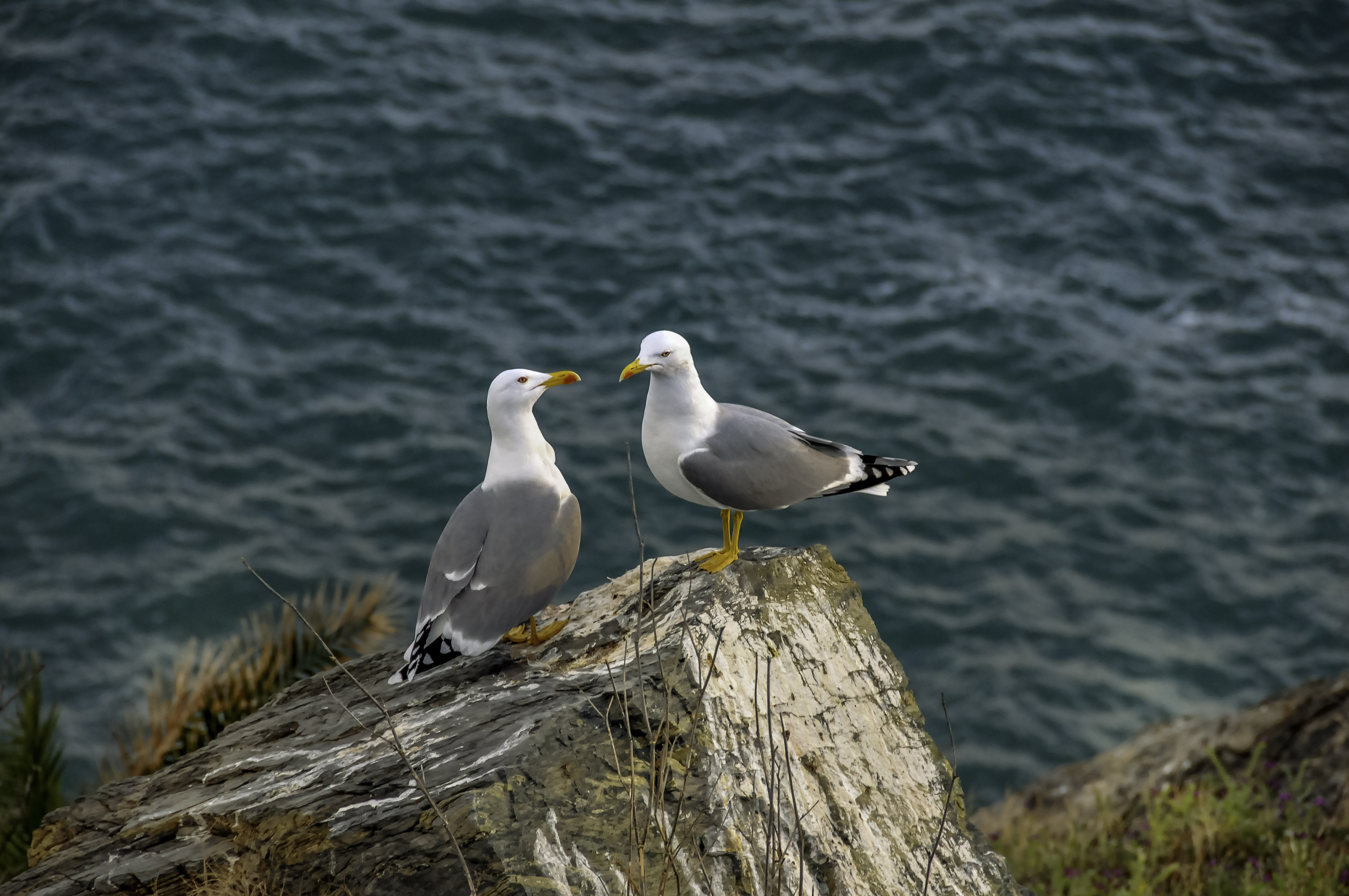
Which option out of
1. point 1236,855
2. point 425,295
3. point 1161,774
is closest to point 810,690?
point 1236,855

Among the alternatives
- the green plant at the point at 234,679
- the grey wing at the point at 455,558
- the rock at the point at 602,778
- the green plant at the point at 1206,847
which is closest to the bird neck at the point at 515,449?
the grey wing at the point at 455,558

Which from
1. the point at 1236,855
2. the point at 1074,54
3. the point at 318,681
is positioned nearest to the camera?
the point at 318,681

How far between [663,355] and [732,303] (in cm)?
1146

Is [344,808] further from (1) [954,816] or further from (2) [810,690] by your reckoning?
(1) [954,816]

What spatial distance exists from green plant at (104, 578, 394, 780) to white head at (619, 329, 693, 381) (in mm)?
3396

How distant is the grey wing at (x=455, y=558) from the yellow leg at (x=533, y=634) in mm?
540

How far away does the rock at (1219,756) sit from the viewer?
853cm

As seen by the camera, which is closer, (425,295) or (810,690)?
(810,690)

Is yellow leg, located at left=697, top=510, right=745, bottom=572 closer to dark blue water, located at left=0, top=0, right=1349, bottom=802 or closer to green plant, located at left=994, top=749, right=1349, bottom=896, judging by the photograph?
green plant, located at left=994, top=749, right=1349, bottom=896

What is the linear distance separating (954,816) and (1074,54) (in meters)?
17.3

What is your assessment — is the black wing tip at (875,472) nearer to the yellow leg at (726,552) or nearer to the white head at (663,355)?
the yellow leg at (726,552)

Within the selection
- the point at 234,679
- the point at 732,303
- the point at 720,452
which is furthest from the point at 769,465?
the point at 732,303

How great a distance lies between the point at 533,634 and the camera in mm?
5527

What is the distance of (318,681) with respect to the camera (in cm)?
627
